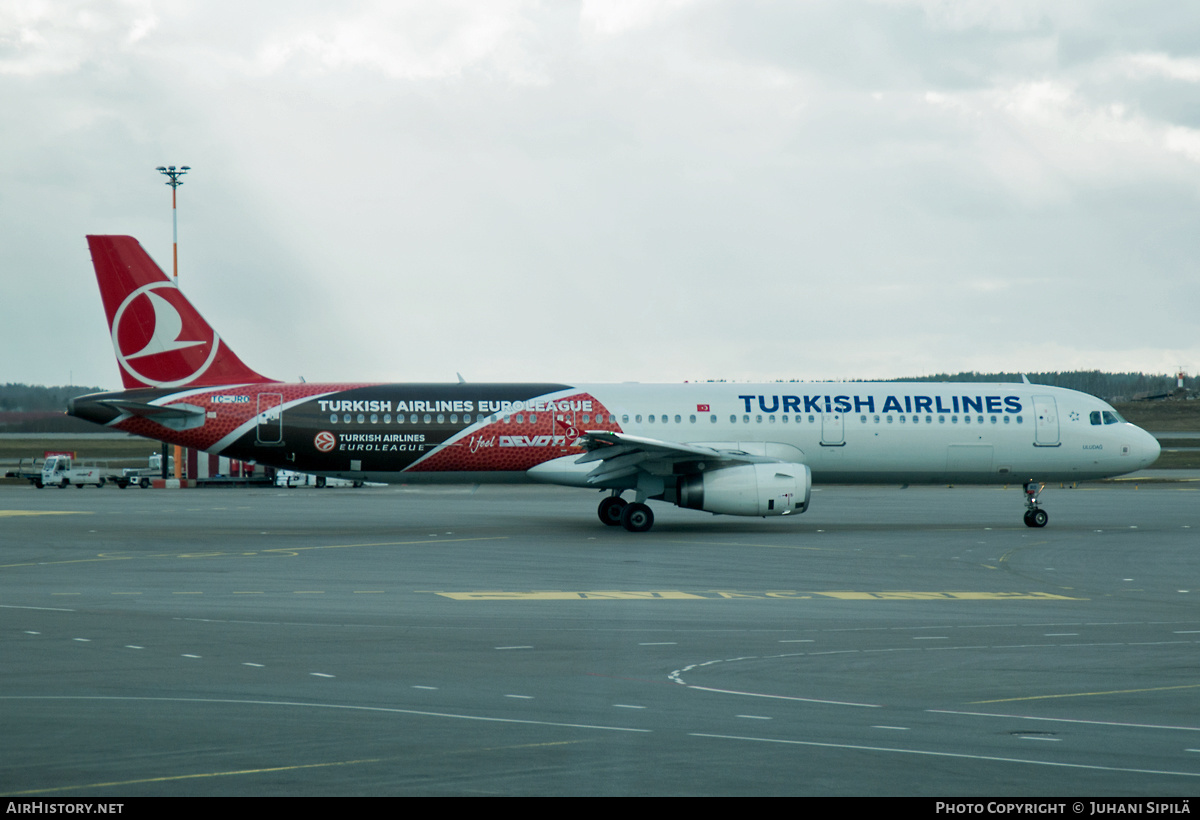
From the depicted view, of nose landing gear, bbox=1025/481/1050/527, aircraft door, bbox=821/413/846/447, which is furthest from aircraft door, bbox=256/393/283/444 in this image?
nose landing gear, bbox=1025/481/1050/527

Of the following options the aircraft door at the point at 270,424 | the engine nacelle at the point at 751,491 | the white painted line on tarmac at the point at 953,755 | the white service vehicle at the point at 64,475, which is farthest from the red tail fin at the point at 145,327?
the white service vehicle at the point at 64,475

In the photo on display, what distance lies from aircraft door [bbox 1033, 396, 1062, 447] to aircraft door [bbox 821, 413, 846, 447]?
18.9ft

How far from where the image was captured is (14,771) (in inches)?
337

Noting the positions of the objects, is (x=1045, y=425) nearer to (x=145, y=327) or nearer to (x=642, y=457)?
(x=642, y=457)

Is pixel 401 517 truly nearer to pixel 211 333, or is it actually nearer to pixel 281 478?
pixel 211 333

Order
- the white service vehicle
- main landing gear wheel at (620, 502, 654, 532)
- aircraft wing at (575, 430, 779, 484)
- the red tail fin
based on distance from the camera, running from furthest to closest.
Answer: the white service vehicle
the red tail fin
main landing gear wheel at (620, 502, 654, 532)
aircraft wing at (575, 430, 779, 484)

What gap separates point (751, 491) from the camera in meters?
29.7

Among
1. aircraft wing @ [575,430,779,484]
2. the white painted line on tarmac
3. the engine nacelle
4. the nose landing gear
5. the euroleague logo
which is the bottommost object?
the white painted line on tarmac

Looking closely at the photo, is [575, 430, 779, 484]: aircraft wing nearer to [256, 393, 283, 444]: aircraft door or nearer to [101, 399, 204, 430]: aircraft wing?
[256, 393, 283, 444]: aircraft door

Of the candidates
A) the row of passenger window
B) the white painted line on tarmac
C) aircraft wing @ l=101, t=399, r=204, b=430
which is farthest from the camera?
the row of passenger window

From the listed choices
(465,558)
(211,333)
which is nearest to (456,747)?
(465,558)

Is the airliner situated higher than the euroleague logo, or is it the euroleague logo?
the euroleague logo

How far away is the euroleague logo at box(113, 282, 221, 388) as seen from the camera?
3322 centimetres

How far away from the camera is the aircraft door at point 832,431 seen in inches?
1312
